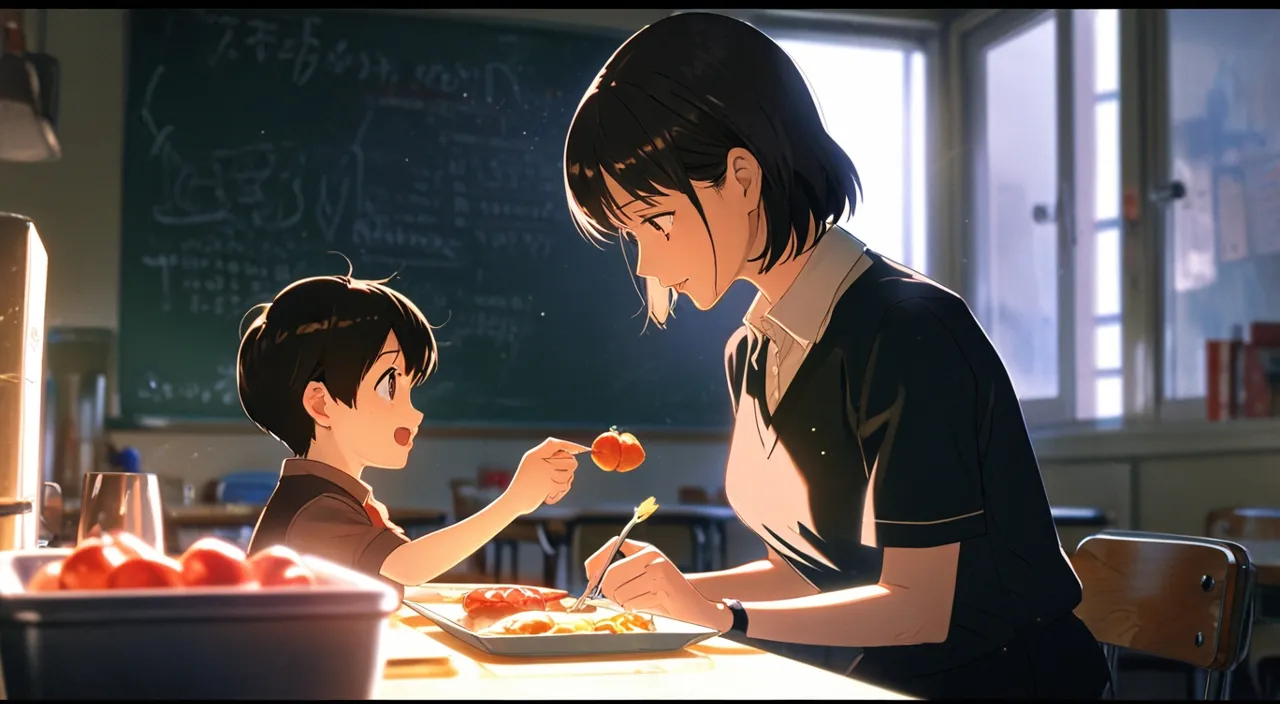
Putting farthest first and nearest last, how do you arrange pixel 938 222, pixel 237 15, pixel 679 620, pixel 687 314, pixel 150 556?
pixel 938 222, pixel 237 15, pixel 687 314, pixel 679 620, pixel 150 556

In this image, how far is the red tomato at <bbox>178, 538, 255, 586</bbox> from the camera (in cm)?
73

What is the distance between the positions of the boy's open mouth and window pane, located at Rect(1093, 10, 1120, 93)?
3.60 meters

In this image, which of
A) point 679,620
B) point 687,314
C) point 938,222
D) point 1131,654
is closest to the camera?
point 679,620

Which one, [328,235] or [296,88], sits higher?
[296,88]

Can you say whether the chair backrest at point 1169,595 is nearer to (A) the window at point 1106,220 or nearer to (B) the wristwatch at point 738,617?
(B) the wristwatch at point 738,617

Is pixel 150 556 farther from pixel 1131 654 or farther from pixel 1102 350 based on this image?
pixel 1102 350

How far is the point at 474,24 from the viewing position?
4785 mm

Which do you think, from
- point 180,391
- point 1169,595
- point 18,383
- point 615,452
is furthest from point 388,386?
point 180,391

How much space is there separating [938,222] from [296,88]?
2.60 metres

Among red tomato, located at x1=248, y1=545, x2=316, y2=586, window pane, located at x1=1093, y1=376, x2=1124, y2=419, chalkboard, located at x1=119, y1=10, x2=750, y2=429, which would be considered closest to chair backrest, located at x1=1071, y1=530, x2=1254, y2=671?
red tomato, located at x1=248, y1=545, x2=316, y2=586

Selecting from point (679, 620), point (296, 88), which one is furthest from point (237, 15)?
point (679, 620)

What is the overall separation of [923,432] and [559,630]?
0.46m

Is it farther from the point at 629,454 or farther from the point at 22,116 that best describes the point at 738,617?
the point at 22,116

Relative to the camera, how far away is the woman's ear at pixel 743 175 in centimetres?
138
